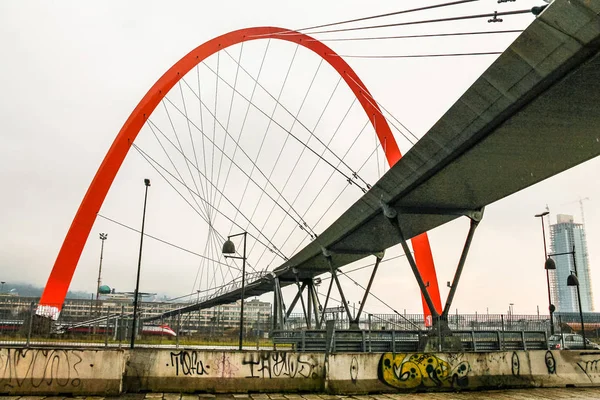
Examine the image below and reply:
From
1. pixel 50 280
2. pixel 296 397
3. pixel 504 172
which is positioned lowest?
pixel 296 397

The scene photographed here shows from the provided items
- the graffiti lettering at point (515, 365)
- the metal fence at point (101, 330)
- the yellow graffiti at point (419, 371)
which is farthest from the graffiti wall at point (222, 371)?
the graffiti lettering at point (515, 365)

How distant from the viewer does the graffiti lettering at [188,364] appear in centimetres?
1634

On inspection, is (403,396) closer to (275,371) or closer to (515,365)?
(275,371)

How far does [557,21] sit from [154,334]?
79.2 feet

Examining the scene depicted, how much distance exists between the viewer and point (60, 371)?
15.5 m

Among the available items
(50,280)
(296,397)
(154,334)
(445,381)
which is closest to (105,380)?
(296,397)

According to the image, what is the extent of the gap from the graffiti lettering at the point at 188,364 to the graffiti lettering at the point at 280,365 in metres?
1.33

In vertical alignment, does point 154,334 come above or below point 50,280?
below

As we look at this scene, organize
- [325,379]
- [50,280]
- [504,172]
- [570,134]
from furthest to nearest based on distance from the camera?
[50,280] → [504,172] → [325,379] → [570,134]

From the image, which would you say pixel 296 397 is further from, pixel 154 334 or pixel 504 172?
pixel 154 334

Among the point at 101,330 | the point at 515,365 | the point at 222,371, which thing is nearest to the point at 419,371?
the point at 515,365

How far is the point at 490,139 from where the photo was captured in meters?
16.3

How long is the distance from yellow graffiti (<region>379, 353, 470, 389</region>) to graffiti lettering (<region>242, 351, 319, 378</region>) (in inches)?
93.0

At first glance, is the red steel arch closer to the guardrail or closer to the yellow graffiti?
the guardrail
